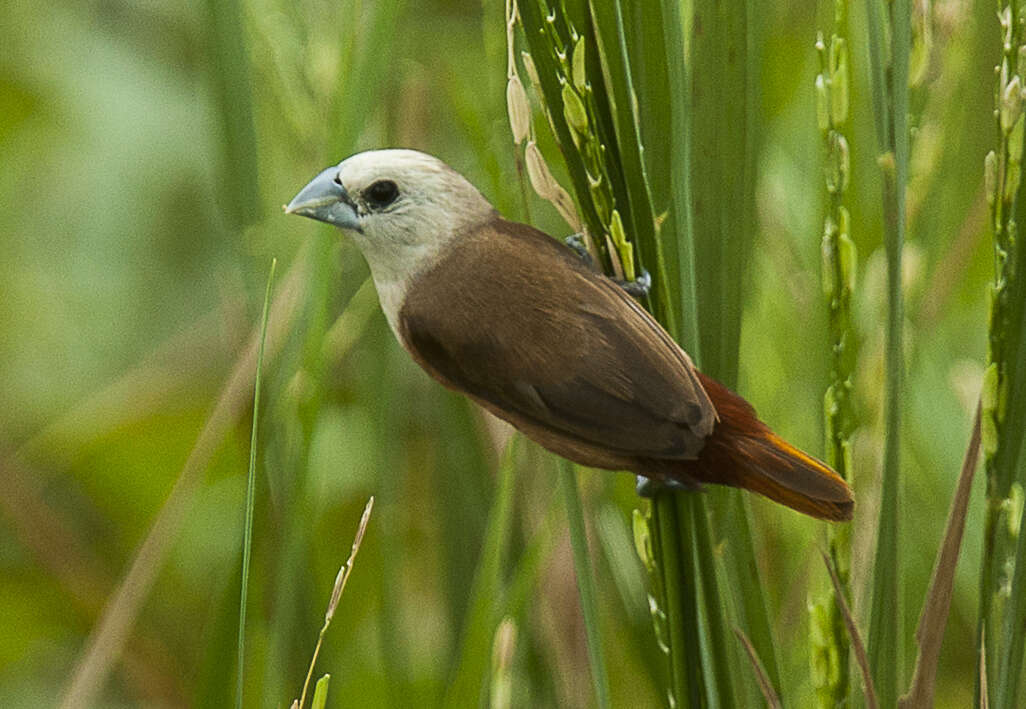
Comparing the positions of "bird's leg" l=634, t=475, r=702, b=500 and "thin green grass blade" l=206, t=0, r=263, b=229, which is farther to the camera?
"thin green grass blade" l=206, t=0, r=263, b=229

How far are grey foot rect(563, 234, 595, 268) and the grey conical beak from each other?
4.9 inches

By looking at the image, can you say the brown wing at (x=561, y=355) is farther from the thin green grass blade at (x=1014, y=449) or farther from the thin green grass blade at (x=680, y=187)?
the thin green grass blade at (x=1014, y=449)

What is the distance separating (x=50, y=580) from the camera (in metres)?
1.40

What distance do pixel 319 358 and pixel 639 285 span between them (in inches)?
11.6

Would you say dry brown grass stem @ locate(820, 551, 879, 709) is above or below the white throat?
below

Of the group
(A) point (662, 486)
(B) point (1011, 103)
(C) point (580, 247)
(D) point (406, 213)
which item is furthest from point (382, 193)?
(B) point (1011, 103)

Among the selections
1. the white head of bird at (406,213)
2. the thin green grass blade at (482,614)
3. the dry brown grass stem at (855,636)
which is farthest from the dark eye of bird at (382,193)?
the dry brown grass stem at (855,636)

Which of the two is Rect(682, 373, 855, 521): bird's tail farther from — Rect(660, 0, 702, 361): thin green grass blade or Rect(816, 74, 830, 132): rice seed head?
Rect(816, 74, 830, 132): rice seed head

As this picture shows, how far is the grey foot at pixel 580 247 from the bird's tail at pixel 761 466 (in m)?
0.09

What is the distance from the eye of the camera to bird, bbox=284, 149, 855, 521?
0.62m

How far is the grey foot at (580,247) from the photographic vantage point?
67 cm

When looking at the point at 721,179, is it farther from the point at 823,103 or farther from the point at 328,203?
the point at 328,203

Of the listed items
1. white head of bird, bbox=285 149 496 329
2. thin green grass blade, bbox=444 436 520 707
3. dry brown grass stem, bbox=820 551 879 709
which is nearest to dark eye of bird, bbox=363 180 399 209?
white head of bird, bbox=285 149 496 329

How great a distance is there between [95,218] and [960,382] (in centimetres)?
125
